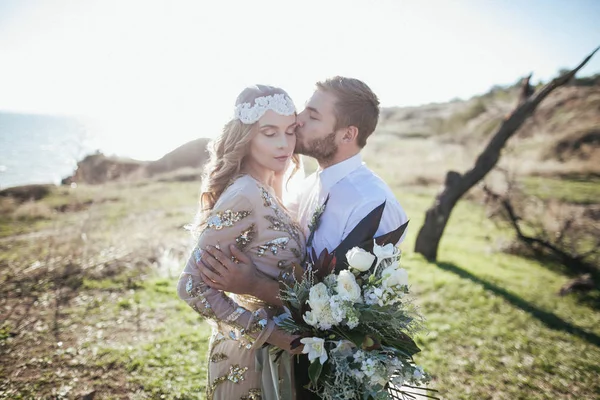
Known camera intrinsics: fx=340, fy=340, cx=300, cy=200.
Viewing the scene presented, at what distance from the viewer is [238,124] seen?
2736 mm

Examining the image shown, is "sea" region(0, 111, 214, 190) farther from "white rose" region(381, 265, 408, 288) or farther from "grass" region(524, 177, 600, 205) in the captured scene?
"grass" region(524, 177, 600, 205)

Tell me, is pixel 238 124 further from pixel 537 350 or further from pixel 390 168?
pixel 390 168

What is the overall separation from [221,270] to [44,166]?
1812 cm

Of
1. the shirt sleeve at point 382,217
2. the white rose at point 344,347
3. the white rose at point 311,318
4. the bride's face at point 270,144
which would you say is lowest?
the white rose at point 344,347

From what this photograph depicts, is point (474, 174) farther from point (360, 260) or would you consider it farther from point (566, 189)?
point (566, 189)

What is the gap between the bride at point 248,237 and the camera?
2.31 m

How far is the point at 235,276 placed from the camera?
226cm

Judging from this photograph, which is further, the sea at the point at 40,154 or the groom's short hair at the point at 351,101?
the sea at the point at 40,154

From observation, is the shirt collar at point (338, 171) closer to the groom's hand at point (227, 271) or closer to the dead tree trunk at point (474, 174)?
the groom's hand at point (227, 271)

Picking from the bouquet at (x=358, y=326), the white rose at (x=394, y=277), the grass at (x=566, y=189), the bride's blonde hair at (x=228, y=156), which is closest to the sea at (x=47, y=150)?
the bride's blonde hair at (x=228, y=156)

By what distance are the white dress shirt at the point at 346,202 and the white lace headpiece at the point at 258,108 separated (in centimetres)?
78

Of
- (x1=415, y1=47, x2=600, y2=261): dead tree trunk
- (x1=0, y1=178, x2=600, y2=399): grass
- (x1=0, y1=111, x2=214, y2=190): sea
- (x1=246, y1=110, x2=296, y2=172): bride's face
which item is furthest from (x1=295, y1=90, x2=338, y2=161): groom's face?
(x1=0, y1=111, x2=214, y2=190): sea

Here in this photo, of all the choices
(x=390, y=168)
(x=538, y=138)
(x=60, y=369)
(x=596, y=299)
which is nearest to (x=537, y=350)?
(x=596, y=299)

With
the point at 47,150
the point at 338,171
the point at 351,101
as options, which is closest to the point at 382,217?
the point at 338,171
